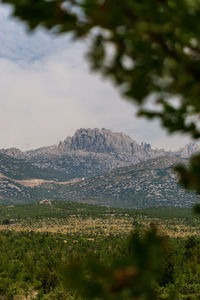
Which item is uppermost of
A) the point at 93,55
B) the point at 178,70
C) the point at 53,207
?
the point at 93,55

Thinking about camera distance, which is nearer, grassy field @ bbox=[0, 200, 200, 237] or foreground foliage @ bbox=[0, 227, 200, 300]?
foreground foliage @ bbox=[0, 227, 200, 300]

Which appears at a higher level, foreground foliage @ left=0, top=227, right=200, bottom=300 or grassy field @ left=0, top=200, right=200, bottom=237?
foreground foliage @ left=0, top=227, right=200, bottom=300

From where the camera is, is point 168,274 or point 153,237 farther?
point 168,274

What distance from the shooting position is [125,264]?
1840mm

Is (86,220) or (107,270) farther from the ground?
(107,270)

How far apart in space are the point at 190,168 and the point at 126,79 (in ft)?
3.50

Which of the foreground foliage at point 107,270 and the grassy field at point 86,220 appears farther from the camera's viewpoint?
the grassy field at point 86,220

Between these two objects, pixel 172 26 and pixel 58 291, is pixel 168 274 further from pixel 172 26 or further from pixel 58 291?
pixel 172 26

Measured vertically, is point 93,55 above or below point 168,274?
above

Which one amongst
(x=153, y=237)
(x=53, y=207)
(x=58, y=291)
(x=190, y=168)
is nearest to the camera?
(x=153, y=237)

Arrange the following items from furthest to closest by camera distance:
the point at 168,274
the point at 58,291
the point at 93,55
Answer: the point at 168,274, the point at 58,291, the point at 93,55

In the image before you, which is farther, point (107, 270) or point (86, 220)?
point (86, 220)

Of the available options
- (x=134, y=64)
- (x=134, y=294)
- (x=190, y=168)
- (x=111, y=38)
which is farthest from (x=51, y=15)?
(x=134, y=294)

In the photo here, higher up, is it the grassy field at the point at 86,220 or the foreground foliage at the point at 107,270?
the foreground foliage at the point at 107,270
